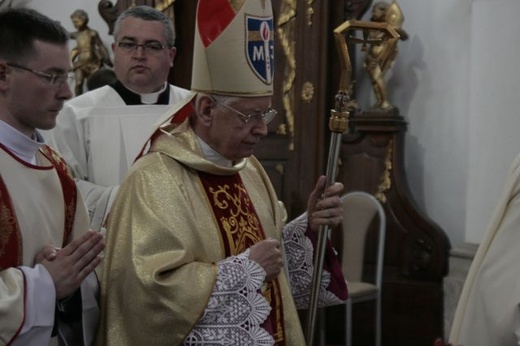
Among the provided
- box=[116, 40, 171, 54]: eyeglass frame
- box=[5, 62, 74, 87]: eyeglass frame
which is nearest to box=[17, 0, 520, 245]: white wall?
box=[116, 40, 171, 54]: eyeglass frame

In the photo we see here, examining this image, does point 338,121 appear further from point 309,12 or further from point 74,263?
point 309,12

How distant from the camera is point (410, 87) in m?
7.03

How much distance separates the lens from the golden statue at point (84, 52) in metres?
7.79

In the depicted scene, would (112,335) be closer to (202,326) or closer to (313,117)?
(202,326)

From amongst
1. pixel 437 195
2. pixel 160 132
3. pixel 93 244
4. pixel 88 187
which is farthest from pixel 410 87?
pixel 93 244

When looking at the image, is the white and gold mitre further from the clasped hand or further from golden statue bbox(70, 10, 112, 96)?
golden statue bbox(70, 10, 112, 96)

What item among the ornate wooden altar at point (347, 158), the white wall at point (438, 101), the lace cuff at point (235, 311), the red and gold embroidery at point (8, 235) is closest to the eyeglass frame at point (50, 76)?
the red and gold embroidery at point (8, 235)

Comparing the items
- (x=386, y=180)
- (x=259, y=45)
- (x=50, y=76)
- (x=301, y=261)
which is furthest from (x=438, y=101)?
(x=50, y=76)

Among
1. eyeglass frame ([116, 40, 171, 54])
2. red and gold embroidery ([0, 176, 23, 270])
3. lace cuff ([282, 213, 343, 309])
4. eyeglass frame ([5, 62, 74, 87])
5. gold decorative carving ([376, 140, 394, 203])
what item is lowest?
gold decorative carving ([376, 140, 394, 203])

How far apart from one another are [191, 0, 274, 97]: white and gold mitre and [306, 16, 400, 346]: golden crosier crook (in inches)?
9.0

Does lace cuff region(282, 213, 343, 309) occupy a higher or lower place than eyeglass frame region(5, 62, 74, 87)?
lower

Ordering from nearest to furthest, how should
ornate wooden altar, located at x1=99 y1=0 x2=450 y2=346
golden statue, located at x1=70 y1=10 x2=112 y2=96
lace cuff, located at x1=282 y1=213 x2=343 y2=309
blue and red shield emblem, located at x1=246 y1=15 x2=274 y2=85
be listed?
blue and red shield emblem, located at x1=246 y1=15 x2=274 y2=85 → lace cuff, located at x1=282 y1=213 x2=343 y2=309 → ornate wooden altar, located at x1=99 y1=0 x2=450 y2=346 → golden statue, located at x1=70 y1=10 x2=112 y2=96

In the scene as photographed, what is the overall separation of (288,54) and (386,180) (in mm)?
1095

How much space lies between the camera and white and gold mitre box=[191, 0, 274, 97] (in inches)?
121
